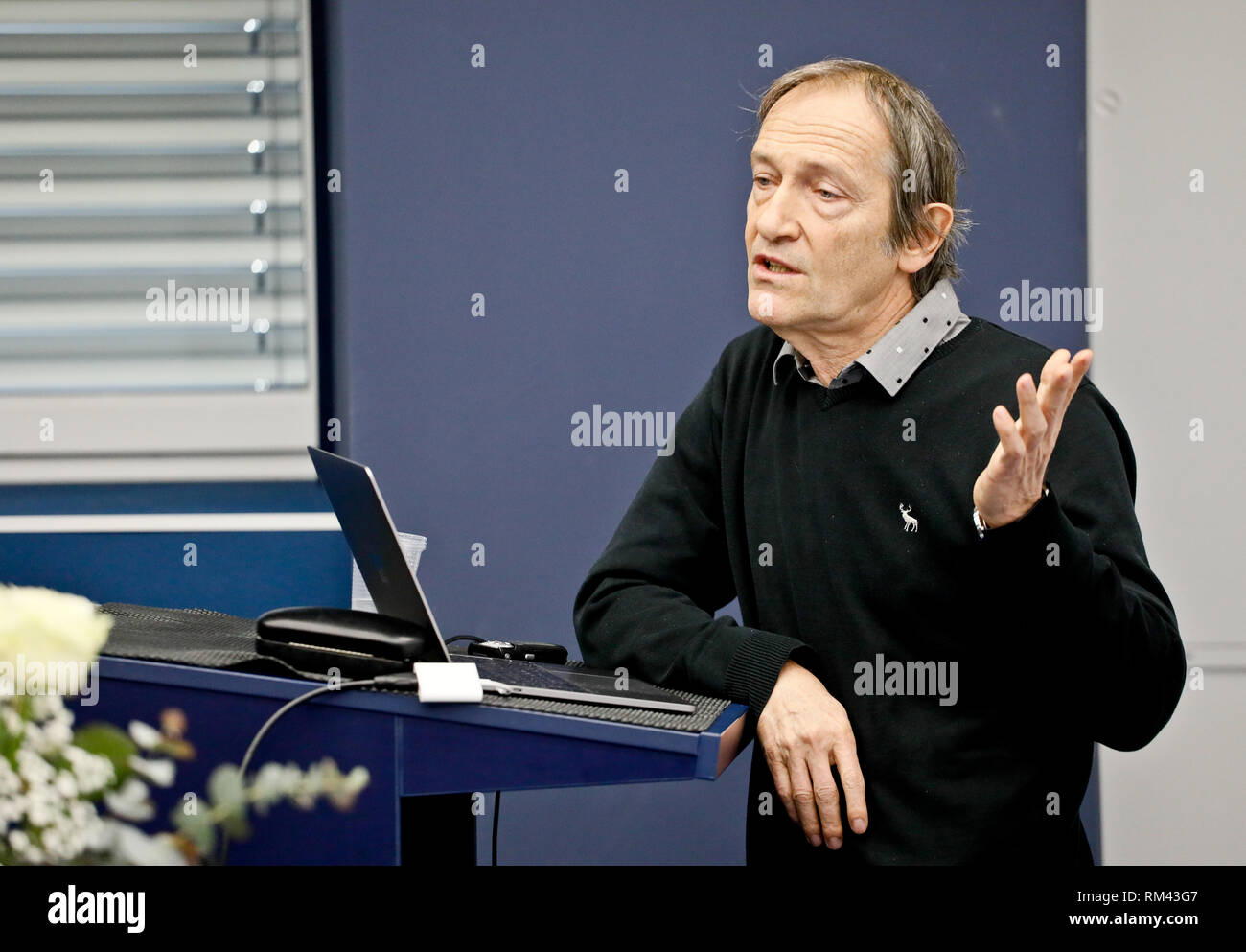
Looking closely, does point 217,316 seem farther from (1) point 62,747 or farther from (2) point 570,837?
(1) point 62,747

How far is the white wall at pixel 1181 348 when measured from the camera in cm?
240

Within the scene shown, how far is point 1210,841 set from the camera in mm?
2428

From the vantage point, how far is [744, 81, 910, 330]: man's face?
1.47 m

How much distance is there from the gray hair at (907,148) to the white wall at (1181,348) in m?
1.00

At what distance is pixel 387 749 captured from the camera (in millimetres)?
1037

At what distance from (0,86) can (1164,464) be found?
238 cm

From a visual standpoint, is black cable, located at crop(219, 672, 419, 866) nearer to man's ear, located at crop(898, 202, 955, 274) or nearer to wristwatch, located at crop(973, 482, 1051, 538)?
wristwatch, located at crop(973, 482, 1051, 538)

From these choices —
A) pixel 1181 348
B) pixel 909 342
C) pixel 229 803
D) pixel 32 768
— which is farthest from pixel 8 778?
pixel 1181 348

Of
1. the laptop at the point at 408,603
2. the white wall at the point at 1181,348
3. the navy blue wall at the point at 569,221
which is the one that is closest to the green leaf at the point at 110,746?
the laptop at the point at 408,603

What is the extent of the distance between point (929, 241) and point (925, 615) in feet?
1.55

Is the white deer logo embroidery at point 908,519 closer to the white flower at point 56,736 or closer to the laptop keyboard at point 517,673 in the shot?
the laptop keyboard at point 517,673

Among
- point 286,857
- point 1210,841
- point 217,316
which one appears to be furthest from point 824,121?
point 1210,841

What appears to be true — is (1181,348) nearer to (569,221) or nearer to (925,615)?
(569,221)
